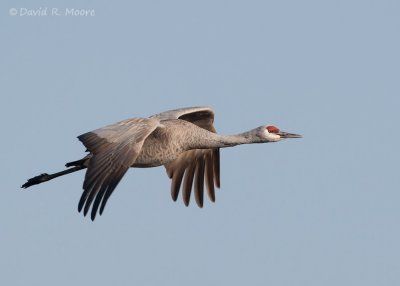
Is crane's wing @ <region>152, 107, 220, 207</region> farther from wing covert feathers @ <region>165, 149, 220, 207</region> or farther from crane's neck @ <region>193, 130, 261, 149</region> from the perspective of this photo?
crane's neck @ <region>193, 130, 261, 149</region>

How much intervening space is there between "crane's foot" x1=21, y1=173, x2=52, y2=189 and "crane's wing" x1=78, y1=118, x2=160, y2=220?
2906mm

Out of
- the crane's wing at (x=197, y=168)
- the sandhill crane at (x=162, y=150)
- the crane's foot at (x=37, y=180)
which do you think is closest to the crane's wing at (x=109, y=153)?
the sandhill crane at (x=162, y=150)

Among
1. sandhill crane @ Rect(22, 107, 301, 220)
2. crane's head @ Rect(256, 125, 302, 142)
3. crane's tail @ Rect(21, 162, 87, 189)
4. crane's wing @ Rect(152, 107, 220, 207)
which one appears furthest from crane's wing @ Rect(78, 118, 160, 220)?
crane's wing @ Rect(152, 107, 220, 207)

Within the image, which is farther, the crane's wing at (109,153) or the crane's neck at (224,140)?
the crane's neck at (224,140)

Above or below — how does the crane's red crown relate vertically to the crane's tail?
above

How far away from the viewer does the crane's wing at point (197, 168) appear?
20703mm

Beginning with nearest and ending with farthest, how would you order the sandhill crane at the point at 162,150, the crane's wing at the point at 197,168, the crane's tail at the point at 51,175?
the sandhill crane at the point at 162,150 → the crane's tail at the point at 51,175 → the crane's wing at the point at 197,168

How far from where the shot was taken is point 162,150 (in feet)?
60.4

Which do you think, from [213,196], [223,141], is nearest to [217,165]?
[213,196]

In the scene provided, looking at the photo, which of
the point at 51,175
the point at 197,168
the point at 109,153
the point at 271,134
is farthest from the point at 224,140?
the point at 51,175

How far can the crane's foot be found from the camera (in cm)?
2027

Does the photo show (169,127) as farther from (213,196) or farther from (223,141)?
(213,196)

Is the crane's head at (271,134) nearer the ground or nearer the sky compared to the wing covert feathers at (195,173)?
nearer the sky

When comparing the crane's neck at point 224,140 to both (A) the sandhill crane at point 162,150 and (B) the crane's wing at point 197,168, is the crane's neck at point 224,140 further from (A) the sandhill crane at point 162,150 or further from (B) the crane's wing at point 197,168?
(B) the crane's wing at point 197,168
